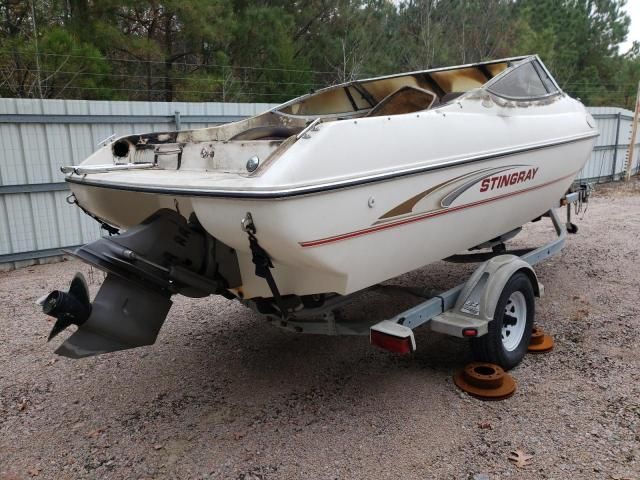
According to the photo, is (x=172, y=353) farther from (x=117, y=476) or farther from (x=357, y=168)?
(x=357, y=168)

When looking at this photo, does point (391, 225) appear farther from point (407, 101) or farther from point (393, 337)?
point (407, 101)

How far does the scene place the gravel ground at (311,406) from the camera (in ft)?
8.47

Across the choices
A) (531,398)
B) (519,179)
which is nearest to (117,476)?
(531,398)

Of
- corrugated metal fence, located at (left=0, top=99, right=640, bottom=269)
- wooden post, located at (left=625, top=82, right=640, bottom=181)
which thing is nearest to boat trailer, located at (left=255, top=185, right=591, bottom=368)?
corrugated metal fence, located at (left=0, top=99, right=640, bottom=269)

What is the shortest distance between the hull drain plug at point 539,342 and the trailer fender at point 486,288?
59 cm

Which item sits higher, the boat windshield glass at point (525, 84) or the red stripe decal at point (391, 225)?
the boat windshield glass at point (525, 84)

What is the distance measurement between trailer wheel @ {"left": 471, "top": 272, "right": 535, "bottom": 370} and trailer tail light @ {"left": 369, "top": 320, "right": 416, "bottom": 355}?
670 mm

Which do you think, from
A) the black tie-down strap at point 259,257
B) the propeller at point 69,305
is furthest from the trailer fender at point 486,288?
the propeller at point 69,305

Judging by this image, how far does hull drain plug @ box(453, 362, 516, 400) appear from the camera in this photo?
121 inches

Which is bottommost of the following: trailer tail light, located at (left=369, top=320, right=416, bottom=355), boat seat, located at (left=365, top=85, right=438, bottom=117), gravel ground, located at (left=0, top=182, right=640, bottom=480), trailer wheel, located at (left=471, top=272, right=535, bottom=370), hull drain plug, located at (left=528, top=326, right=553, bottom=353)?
gravel ground, located at (left=0, top=182, right=640, bottom=480)

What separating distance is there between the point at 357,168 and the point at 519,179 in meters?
1.69

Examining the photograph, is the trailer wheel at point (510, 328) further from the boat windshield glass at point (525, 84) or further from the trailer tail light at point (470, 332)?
the boat windshield glass at point (525, 84)

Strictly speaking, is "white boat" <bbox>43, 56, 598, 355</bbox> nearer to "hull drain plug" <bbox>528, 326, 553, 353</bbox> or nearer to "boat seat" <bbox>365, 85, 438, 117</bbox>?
"boat seat" <bbox>365, 85, 438, 117</bbox>

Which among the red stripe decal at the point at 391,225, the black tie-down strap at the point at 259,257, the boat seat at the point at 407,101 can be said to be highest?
the boat seat at the point at 407,101
